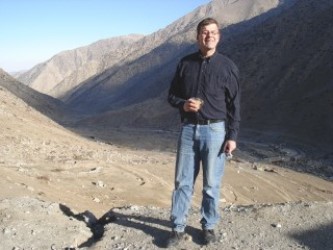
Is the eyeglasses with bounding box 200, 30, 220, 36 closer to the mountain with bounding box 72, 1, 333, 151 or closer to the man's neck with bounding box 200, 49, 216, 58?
the man's neck with bounding box 200, 49, 216, 58

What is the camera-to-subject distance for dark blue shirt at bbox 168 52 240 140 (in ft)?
17.0

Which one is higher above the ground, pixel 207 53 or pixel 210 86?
pixel 207 53

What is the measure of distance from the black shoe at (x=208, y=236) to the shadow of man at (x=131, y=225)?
76 mm

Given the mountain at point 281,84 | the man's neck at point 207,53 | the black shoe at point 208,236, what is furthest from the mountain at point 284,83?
the man's neck at point 207,53

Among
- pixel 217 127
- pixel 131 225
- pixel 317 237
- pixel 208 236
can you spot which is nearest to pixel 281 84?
pixel 317 237

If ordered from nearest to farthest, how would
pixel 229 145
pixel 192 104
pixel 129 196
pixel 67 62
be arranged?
1. pixel 192 104
2. pixel 229 145
3. pixel 129 196
4. pixel 67 62

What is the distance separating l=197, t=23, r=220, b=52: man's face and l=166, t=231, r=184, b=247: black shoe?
1765 mm

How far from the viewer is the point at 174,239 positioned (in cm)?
546

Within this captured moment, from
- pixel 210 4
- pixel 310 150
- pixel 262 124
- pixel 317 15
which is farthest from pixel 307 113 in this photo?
pixel 210 4

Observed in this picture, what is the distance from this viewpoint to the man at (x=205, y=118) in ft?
17.0

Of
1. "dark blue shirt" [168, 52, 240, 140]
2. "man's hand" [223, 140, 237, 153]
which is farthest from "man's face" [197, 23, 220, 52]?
"man's hand" [223, 140, 237, 153]

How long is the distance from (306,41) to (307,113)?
428 inches

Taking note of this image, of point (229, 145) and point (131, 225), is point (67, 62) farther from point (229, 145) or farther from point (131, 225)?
point (229, 145)

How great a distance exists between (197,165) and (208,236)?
69 cm
